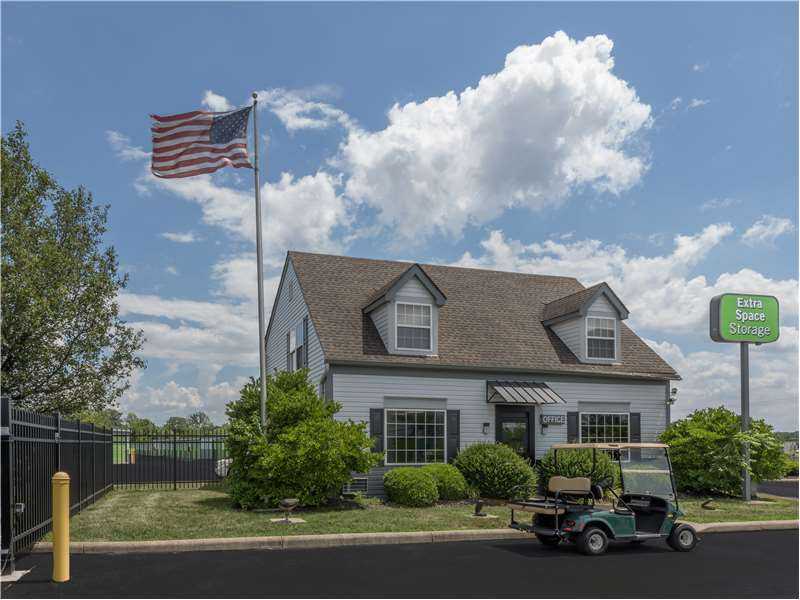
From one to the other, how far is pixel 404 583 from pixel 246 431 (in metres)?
8.69

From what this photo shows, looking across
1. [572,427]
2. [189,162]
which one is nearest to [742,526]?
[572,427]

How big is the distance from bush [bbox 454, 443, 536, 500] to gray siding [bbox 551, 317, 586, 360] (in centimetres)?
519

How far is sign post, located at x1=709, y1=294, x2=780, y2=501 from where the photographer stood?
73.4 ft

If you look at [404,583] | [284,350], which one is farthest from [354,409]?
[404,583]

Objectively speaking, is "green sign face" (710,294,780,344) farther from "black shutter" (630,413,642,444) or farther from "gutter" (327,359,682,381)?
"black shutter" (630,413,642,444)

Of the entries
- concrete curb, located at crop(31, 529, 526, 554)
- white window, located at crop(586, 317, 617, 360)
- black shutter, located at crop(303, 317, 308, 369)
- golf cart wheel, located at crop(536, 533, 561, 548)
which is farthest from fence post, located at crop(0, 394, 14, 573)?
white window, located at crop(586, 317, 617, 360)

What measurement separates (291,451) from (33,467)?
6.07 metres

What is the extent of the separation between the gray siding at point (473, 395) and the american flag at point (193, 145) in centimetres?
638

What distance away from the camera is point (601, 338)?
24688 mm

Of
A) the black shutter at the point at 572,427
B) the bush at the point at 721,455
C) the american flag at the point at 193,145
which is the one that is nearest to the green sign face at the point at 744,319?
the bush at the point at 721,455

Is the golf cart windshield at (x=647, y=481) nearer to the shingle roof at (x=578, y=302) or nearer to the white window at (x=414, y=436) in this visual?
the white window at (x=414, y=436)

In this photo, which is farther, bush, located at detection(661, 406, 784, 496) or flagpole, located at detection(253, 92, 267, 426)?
bush, located at detection(661, 406, 784, 496)

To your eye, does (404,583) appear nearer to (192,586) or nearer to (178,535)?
(192,586)

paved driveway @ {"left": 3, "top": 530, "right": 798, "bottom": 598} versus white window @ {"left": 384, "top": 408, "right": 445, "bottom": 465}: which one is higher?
white window @ {"left": 384, "top": 408, "right": 445, "bottom": 465}
